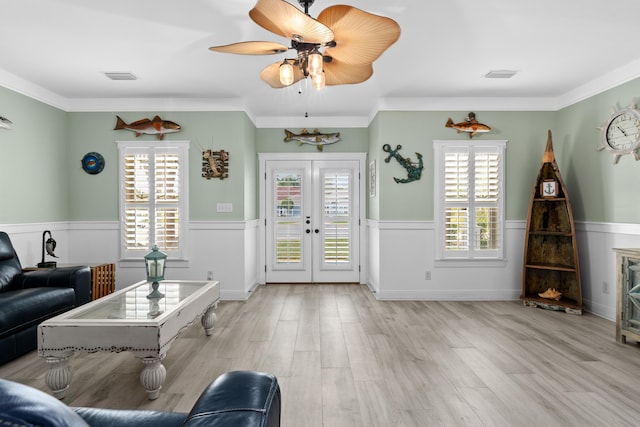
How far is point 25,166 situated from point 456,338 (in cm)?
487

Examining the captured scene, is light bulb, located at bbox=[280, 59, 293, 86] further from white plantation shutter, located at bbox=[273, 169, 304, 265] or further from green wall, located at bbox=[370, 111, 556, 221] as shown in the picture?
white plantation shutter, located at bbox=[273, 169, 304, 265]

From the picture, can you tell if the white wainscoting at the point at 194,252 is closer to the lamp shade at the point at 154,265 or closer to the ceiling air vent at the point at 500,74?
the lamp shade at the point at 154,265

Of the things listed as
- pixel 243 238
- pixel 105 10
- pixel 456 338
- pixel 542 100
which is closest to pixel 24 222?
pixel 243 238

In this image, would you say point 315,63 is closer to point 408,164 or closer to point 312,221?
point 408,164

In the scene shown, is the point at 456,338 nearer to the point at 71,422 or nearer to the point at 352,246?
the point at 352,246

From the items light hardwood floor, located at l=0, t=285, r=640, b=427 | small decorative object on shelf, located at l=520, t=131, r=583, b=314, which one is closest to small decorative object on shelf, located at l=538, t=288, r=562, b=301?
small decorative object on shelf, located at l=520, t=131, r=583, b=314

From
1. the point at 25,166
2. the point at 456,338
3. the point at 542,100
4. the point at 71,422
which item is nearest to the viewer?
the point at 71,422

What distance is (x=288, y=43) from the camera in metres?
3.54

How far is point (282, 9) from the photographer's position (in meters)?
1.97

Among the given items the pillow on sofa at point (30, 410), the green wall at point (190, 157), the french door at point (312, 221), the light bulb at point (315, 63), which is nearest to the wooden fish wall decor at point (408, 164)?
the french door at point (312, 221)

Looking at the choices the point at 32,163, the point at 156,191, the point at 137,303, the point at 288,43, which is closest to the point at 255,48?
the point at 288,43

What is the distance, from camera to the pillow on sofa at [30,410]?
0.61 meters

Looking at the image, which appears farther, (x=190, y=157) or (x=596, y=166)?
(x=190, y=157)

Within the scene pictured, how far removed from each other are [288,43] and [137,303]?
8.05 ft
